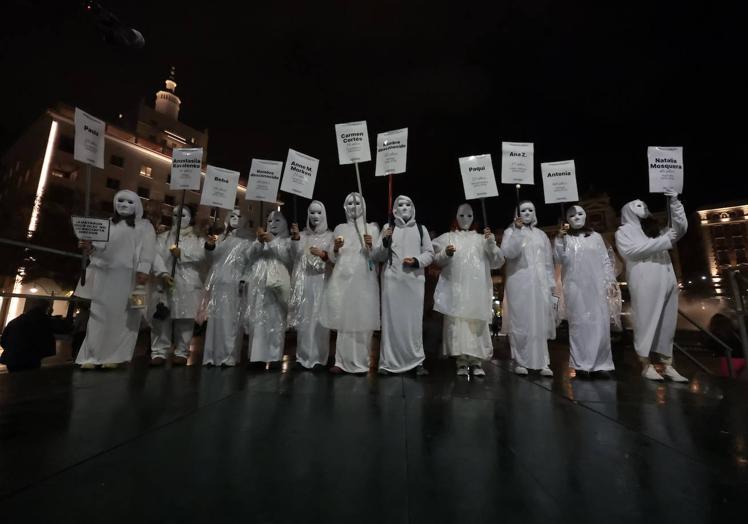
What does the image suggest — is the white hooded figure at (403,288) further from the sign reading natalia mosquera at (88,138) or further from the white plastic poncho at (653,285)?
the sign reading natalia mosquera at (88,138)

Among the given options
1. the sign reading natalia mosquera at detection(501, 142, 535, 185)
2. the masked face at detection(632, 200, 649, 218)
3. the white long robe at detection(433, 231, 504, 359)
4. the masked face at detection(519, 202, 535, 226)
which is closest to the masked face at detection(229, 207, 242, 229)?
the white long robe at detection(433, 231, 504, 359)

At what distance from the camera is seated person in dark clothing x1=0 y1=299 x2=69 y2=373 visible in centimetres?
479

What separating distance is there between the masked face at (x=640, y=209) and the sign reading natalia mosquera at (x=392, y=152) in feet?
10.1

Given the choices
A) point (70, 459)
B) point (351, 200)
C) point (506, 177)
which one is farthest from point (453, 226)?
point (70, 459)

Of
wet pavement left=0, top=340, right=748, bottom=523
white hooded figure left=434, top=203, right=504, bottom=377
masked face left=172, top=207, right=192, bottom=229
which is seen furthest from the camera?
masked face left=172, top=207, right=192, bottom=229

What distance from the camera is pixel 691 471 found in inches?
72.4

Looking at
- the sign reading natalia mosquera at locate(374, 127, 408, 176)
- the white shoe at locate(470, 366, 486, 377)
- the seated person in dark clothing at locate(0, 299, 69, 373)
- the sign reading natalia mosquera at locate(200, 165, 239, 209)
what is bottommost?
the white shoe at locate(470, 366, 486, 377)

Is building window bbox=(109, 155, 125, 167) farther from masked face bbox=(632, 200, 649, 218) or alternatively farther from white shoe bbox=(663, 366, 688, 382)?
white shoe bbox=(663, 366, 688, 382)

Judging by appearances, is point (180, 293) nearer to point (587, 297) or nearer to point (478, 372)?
point (478, 372)

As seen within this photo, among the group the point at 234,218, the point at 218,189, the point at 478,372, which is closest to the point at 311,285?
the point at 234,218

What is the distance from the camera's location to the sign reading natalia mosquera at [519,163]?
493 centimetres

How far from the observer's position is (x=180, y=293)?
5293mm

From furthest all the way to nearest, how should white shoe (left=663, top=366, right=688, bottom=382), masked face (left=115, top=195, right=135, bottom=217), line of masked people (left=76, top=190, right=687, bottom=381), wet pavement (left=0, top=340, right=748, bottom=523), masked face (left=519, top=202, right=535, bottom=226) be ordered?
masked face (left=519, top=202, right=535, bottom=226) → masked face (left=115, top=195, right=135, bottom=217) → line of masked people (left=76, top=190, right=687, bottom=381) → white shoe (left=663, top=366, right=688, bottom=382) → wet pavement (left=0, top=340, right=748, bottom=523)

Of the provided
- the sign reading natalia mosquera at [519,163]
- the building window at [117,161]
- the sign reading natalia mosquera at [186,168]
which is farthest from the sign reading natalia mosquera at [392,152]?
the building window at [117,161]
